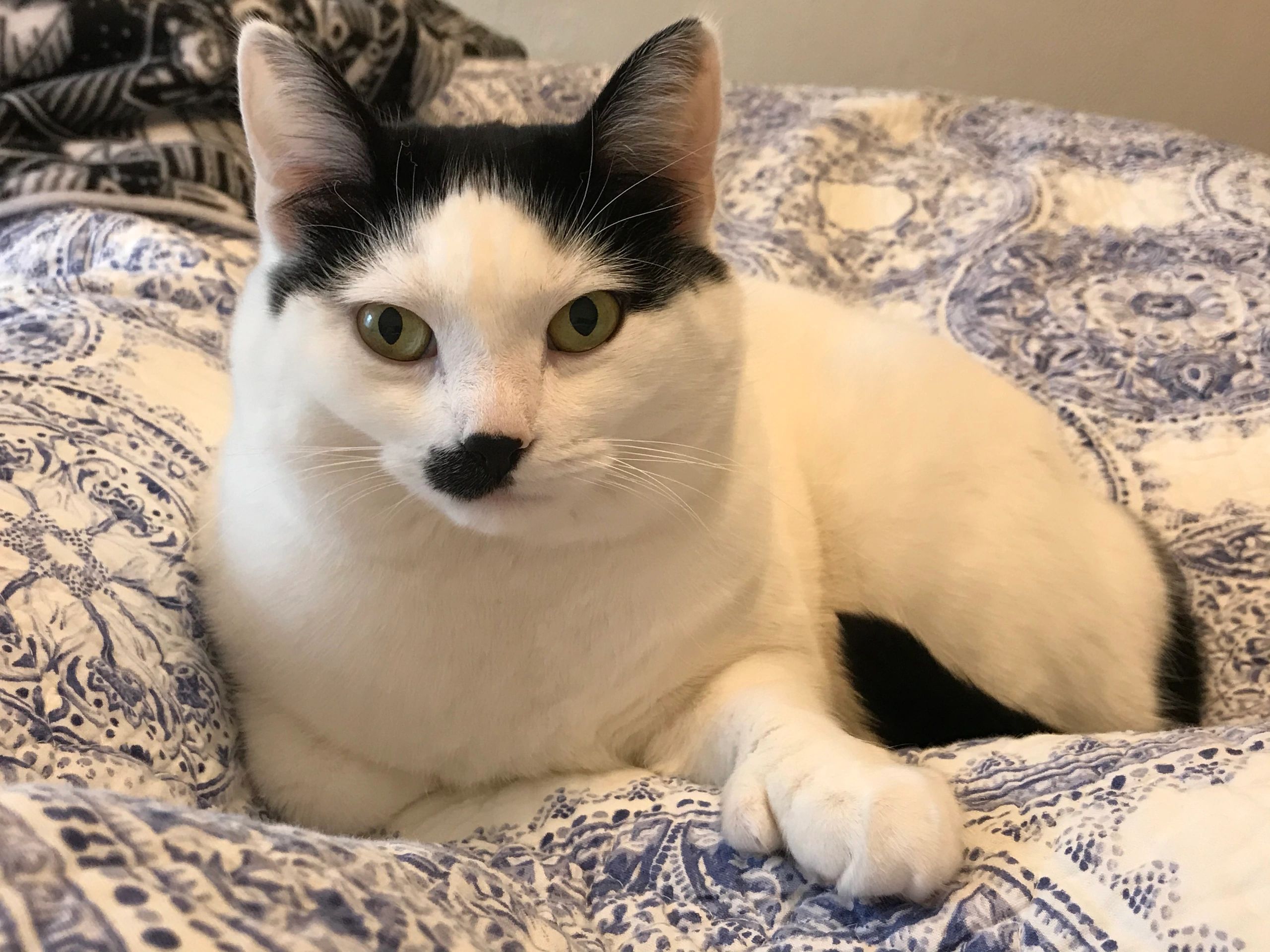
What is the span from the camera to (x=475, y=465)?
0.63 meters

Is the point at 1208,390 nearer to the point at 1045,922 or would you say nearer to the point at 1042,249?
the point at 1042,249

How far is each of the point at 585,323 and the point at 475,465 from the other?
14 cm

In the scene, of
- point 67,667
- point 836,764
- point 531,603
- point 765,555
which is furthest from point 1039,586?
point 67,667

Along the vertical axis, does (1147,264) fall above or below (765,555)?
above

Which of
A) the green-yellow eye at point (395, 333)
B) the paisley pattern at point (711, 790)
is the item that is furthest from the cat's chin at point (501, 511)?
the paisley pattern at point (711, 790)

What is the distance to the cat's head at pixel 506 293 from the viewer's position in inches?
25.2

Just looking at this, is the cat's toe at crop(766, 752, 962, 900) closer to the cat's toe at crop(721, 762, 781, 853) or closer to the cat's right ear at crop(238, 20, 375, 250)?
the cat's toe at crop(721, 762, 781, 853)

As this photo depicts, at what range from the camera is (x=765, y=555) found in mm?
898

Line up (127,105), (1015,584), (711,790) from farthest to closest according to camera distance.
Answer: (127,105), (1015,584), (711,790)

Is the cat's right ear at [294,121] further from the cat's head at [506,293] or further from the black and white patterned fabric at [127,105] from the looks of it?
the black and white patterned fabric at [127,105]

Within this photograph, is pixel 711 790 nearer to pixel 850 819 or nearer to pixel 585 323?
pixel 850 819

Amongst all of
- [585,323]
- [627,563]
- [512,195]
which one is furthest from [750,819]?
[512,195]

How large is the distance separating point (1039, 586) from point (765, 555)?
0.31m

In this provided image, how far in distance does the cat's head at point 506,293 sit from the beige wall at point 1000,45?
7.12 ft
